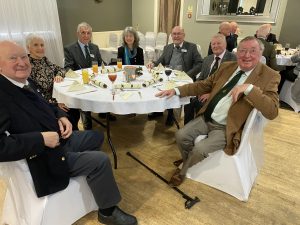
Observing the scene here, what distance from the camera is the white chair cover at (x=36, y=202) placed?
1.27 meters

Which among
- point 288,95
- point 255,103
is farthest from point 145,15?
point 255,103

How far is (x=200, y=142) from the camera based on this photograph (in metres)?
1.83

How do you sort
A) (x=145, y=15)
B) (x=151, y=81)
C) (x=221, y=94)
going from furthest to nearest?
(x=145, y=15) < (x=151, y=81) < (x=221, y=94)

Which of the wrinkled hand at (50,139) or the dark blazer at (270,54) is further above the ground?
the dark blazer at (270,54)

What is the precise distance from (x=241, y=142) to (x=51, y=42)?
4.75m

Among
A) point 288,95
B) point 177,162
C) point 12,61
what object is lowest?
point 177,162

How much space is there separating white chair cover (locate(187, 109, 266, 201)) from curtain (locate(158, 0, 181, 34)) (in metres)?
5.87

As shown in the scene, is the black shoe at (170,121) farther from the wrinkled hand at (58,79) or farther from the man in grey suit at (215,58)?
the wrinkled hand at (58,79)

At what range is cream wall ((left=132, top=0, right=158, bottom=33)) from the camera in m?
7.09

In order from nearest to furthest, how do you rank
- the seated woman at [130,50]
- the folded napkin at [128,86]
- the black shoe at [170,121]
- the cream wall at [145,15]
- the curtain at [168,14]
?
the folded napkin at [128,86], the black shoe at [170,121], the seated woman at [130,50], the curtain at [168,14], the cream wall at [145,15]

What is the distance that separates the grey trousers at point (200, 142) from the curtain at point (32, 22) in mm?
4073

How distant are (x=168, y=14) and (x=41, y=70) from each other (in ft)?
18.5

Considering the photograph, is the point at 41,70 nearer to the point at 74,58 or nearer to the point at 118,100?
the point at 74,58

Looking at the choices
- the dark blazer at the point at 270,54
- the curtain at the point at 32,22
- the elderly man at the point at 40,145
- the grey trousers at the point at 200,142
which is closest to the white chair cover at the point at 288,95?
the dark blazer at the point at 270,54
